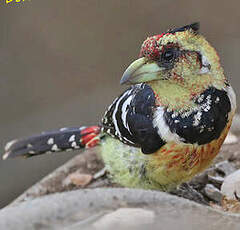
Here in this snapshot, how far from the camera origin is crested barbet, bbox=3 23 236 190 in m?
1.07

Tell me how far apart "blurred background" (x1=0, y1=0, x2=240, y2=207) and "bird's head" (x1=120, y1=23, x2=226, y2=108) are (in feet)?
3.74

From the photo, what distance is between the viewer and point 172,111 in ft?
3.69

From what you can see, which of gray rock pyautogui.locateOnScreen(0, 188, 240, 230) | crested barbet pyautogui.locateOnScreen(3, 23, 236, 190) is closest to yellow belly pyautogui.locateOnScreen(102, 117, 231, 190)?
crested barbet pyautogui.locateOnScreen(3, 23, 236, 190)

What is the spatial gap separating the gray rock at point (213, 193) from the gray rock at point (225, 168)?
3.2 inches

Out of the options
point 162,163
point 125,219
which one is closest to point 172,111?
point 162,163

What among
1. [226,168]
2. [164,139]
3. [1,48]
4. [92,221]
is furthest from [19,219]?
[1,48]

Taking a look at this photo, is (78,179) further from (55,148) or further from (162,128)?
(162,128)

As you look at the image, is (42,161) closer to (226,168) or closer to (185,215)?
(226,168)

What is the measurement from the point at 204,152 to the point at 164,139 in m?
0.11

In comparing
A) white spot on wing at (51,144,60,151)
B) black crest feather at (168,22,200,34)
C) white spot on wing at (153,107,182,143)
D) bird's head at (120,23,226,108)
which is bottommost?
white spot on wing at (51,144,60,151)

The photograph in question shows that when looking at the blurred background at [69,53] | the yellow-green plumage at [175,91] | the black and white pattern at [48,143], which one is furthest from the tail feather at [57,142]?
the blurred background at [69,53]

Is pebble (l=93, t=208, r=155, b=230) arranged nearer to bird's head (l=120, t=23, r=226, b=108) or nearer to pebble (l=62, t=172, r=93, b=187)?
bird's head (l=120, t=23, r=226, b=108)

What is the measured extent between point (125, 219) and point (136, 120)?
1.89ft

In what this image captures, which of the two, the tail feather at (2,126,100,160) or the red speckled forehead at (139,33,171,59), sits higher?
the red speckled forehead at (139,33,171,59)
